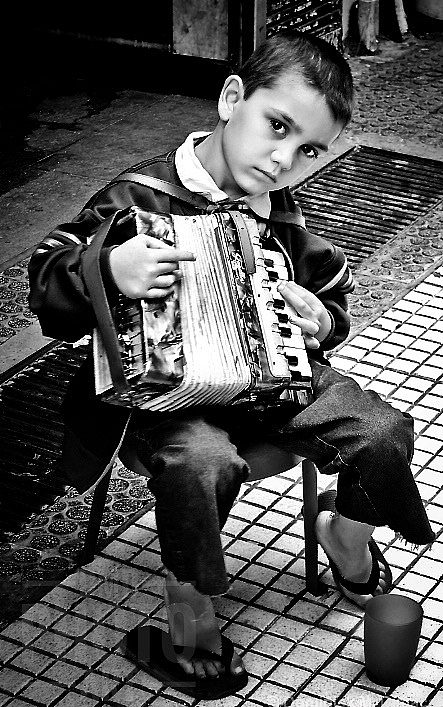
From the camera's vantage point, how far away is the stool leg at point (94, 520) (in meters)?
2.73

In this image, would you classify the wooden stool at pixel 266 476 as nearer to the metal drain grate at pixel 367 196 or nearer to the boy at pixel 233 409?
the boy at pixel 233 409

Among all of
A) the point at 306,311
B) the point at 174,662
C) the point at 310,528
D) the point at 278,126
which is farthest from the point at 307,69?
the point at 174,662

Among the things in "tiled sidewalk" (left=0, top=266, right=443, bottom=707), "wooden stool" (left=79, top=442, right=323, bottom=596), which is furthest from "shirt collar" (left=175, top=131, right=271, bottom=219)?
"tiled sidewalk" (left=0, top=266, right=443, bottom=707)

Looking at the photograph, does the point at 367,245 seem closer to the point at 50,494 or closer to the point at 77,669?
the point at 50,494

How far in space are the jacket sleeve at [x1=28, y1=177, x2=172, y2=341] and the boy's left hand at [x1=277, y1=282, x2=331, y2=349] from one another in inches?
13.3

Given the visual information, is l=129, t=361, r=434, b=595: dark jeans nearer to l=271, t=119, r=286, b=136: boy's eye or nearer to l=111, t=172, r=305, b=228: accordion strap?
l=111, t=172, r=305, b=228: accordion strap

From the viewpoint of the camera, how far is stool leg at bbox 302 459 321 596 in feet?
9.04

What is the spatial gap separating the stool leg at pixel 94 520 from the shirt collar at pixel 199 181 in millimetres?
654

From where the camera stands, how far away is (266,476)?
259 centimetres

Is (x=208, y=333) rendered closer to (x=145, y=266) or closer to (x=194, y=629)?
(x=145, y=266)

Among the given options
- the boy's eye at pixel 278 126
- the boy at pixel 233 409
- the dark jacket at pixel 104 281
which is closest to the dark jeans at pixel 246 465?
the boy at pixel 233 409

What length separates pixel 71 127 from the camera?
5.69m

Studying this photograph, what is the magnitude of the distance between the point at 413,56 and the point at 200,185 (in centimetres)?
449

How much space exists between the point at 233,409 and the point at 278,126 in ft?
2.00
